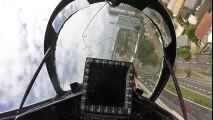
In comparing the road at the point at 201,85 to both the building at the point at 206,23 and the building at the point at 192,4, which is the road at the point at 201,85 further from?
the building at the point at 192,4

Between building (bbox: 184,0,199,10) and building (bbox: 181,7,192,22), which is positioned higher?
building (bbox: 184,0,199,10)

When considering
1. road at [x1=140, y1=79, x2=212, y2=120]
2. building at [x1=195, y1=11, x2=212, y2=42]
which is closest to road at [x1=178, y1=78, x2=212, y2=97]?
road at [x1=140, y1=79, x2=212, y2=120]

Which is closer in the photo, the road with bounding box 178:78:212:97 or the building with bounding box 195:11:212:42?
the building with bounding box 195:11:212:42

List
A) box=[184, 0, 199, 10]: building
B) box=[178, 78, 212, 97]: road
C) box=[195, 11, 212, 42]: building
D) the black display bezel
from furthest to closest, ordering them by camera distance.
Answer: box=[184, 0, 199, 10]: building
the black display bezel
box=[178, 78, 212, 97]: road
box=[195, 11, 212, 42]: building

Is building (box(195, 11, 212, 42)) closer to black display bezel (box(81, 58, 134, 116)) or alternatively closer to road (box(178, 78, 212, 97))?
road (box(178, 78, 212, 97))

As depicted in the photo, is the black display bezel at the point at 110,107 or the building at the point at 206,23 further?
the black display bezel at the point at 110,107

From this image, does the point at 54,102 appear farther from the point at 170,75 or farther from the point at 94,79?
the point at 170,75

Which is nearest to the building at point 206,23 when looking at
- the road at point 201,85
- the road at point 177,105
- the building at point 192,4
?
the road at point 201,85

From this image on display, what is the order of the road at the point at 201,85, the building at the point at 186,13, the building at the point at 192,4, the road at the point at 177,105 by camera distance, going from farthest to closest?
the building at the point at 186,13 → the building at the point at 192,4 → the road at the point at 177,105 → the road at the point at 201,85

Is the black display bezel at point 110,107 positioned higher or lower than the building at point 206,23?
lower

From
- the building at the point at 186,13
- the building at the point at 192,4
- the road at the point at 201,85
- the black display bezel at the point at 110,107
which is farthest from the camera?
the building at the point at 186,13

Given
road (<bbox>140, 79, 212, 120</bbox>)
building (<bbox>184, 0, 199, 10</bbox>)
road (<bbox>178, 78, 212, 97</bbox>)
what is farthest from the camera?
building (<bbox>184, 0, 199, 10</bbox>)
